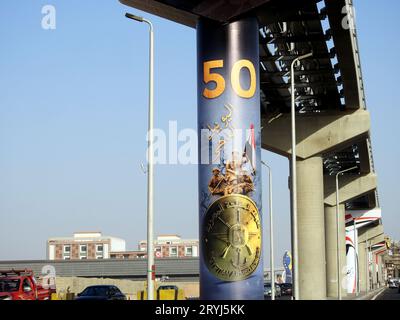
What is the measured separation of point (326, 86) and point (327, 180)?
30724mm

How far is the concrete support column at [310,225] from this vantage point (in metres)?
54.0

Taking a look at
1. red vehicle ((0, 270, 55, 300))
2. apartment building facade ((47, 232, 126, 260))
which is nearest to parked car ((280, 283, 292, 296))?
red vehicle ((0, 270, 55, 300))

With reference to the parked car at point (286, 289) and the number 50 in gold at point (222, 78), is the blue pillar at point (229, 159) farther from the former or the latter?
the parked car at point (286, 289)

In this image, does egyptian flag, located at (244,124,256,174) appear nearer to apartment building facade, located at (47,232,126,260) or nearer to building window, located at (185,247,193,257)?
apartment building facade, located at (47,232,126,260)

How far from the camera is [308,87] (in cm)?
5134

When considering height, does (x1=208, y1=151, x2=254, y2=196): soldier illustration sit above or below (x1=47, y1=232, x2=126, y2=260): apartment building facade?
below

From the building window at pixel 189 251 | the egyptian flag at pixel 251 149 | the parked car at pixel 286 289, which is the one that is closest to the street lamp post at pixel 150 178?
the egyptian flag at pixel 251 149

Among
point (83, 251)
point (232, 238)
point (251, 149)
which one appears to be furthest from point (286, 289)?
point (83, 251)

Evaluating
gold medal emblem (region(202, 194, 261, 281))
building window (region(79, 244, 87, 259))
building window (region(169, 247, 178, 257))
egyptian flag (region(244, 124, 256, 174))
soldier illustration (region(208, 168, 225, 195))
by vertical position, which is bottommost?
gold medal emblem (region(202, 194, 261, 281))

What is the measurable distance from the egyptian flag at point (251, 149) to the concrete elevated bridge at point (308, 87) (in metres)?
5.16

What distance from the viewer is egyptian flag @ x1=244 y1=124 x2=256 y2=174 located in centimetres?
3400

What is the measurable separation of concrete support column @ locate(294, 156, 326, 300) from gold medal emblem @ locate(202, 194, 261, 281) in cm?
2068

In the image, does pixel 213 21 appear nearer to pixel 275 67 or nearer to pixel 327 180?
pixel 275 67
